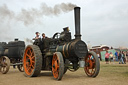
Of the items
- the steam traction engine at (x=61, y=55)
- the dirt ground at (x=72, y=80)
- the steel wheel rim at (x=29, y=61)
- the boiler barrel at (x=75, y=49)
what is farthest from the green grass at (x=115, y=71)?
the steel wheel rim at (x=29, y=61)

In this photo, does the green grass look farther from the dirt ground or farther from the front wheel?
the front wheel

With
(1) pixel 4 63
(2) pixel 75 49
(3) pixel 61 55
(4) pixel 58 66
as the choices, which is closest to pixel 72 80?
(4) pixel 58 66

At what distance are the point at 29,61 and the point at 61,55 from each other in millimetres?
2232

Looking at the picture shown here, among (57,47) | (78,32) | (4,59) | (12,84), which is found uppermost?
(78,32)

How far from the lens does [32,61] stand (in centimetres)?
712

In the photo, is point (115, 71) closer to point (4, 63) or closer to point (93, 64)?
point (93, 64)

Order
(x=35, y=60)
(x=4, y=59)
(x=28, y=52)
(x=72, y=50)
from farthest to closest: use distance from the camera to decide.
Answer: (x=4, y=59)
(x=28, y=52)
(x=35, y=60)
(x=72, y=50)

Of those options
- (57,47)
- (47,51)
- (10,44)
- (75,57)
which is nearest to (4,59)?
(10,44)

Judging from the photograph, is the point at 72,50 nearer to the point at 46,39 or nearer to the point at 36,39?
the point at 46,39

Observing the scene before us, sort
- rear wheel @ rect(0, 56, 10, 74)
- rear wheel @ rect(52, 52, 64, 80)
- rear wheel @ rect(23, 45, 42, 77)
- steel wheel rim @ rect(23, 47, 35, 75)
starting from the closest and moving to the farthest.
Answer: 1. rear wheel @ rect(52, 52, 64, 80)
2. rear wheel @ rect(23, 45, 42, 77)
3. steel wheel rim @ rect(23, 47, 35, 75)
4. rear wheel @ rect(0, 56, 10, 74)

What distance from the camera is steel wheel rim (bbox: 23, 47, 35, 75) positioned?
7160 mm

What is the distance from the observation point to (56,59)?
6.11m

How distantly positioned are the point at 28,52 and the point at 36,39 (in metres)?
0.74

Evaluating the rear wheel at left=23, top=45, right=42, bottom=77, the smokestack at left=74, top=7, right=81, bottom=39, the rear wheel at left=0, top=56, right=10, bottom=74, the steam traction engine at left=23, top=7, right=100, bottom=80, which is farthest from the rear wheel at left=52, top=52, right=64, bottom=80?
the rear wheel at left=0, top=56, right=10, bottom=74
